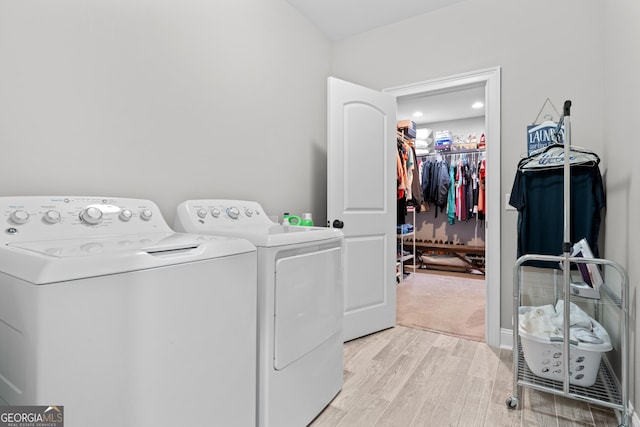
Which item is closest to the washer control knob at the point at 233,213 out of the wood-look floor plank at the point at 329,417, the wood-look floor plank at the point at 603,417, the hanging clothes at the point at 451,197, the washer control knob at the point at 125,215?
the washer control knob at the point at 125,215

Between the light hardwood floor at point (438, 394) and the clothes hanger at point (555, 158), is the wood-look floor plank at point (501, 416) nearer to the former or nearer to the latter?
the light hardwood floor at point (438, 394)

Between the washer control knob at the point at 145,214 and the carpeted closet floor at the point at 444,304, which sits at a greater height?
the washer control knob at the point at 145,214

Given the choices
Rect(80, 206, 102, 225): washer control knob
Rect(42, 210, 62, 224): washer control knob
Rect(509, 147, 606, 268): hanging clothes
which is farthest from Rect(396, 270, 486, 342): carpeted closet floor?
Rect(42, 210, 62, 224): washer control knob

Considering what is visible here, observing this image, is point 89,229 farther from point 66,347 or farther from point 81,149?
point 66,347

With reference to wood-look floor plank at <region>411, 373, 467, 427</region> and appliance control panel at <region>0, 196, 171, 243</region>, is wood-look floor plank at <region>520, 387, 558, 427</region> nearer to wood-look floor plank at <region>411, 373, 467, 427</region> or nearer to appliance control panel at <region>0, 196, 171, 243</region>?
wood-look floor plank at <region>411, 373, 467, 427</region>

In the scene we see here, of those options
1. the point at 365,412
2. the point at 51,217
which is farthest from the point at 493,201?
the point at 51,217

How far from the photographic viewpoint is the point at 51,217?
43.4 inches

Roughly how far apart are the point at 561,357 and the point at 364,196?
152cm

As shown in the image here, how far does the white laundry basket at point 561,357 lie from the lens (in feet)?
4.86

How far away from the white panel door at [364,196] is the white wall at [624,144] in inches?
53.3

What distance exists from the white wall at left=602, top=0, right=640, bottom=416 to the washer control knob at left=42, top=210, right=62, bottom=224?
2245 mm

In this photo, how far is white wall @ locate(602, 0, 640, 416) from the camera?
54.0 inches

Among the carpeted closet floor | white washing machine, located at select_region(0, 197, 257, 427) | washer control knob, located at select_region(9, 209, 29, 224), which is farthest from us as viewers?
the carpeted closet floor

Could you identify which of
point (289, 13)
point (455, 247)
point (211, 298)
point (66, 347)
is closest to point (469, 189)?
point (455, 247)
